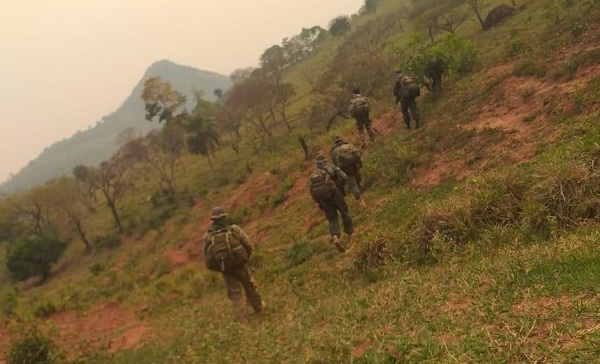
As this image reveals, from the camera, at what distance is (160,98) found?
57906mm

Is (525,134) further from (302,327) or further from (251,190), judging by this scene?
(251,190)

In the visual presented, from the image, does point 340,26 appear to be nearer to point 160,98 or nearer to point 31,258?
point 160,98

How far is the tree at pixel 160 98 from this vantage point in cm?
5731

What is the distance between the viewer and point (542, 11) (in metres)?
24.3

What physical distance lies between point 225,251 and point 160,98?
52.0 meters

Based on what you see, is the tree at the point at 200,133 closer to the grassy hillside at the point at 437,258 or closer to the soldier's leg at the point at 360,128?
the grassy hillside at the point at 437,258

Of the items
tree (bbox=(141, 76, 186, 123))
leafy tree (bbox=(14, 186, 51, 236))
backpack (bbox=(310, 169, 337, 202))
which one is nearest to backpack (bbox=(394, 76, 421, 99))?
backpack (bbox=(310, 169, 337, 202))

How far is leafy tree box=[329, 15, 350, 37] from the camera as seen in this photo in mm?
86125

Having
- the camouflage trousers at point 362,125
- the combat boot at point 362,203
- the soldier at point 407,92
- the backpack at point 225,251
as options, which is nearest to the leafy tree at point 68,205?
the camouflage trousers at point 362,125

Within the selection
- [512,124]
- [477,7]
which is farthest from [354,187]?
[477,7]

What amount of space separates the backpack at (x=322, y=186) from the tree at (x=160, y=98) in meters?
48.0

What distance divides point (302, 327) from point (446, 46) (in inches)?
627

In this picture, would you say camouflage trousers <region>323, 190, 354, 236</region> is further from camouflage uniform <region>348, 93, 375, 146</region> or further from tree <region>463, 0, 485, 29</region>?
tree <region>463, 0, 485, 29</region>

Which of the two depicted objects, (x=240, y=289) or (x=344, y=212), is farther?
(x=344, y=212)
